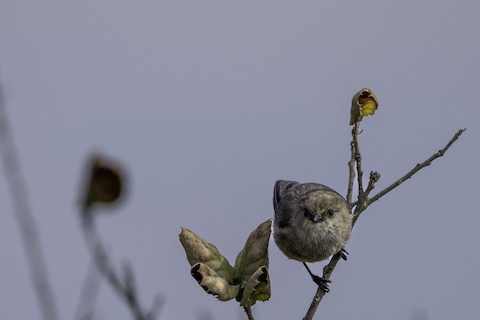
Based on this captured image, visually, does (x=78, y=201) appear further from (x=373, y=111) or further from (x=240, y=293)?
(x=373, y=111)

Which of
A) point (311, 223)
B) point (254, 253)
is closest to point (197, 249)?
point (254, 253)

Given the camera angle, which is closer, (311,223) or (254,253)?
(254,253)

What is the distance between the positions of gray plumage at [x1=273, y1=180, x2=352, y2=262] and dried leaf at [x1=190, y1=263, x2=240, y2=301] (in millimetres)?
3964

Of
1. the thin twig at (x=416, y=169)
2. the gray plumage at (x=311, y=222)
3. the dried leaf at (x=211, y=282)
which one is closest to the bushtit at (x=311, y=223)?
the gray plumage at (x=311, y=222)

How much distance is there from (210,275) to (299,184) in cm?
509

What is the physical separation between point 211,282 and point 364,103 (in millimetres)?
1424

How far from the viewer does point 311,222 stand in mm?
7367

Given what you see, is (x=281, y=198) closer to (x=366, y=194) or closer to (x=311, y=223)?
(x=311, y=223)

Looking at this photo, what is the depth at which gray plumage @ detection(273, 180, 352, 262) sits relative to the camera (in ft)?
23.1

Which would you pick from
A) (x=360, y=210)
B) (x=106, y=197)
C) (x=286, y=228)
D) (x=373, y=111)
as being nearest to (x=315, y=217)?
(x=286, y=228)

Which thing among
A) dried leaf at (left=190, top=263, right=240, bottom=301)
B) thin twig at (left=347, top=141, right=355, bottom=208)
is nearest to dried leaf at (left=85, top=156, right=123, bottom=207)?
dried leaf at (left=190, top=263, right=240, bottom=301)

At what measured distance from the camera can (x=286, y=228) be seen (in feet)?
24.7

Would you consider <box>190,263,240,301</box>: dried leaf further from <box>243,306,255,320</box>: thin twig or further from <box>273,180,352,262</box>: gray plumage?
<box>273,180,352,262</box>: gray plumage

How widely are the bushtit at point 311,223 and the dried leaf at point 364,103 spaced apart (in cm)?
295
